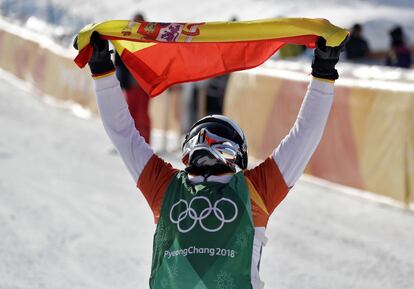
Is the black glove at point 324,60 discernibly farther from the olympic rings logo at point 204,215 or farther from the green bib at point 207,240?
the olympic rings logo at point 204,215

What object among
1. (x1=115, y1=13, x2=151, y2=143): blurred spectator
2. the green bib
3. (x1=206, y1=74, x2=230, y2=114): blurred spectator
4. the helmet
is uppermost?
the helmet

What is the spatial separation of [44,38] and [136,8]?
13.6 meters

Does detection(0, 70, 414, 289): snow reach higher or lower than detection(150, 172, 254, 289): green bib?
lower

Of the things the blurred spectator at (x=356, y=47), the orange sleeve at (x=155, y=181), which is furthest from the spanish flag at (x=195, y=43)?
the blurred spectator at (x=356, y=47)

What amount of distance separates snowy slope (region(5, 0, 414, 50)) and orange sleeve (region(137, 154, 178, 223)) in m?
16.6

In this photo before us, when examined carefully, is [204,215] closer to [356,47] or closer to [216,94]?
[216,94]

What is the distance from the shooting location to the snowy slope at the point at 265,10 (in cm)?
2216

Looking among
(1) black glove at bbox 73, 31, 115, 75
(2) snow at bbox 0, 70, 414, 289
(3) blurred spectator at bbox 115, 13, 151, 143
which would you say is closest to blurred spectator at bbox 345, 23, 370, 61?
(3) blurred spectator at bbox 115, 13, 151, 143

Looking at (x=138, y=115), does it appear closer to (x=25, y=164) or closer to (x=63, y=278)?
(x=25, y=164)

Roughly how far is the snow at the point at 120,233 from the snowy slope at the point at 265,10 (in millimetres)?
11071

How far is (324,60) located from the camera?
3387 mm

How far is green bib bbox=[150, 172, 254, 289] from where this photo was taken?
127 inches

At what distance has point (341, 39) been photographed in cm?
327

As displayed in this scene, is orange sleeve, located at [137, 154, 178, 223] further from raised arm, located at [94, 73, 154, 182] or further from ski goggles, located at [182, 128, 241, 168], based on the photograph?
ski goggles, located at [182, 128, 241, 168]
